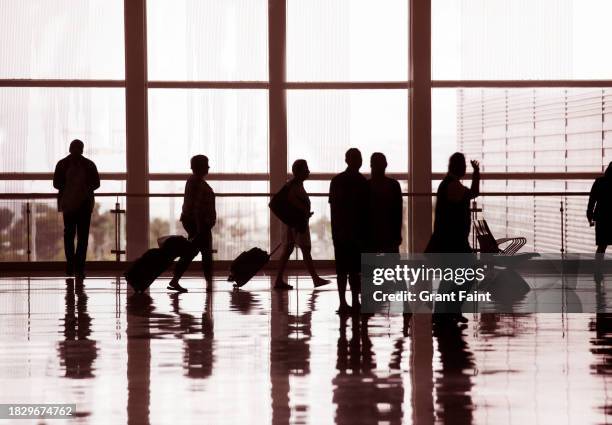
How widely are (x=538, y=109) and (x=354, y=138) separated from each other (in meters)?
2.81

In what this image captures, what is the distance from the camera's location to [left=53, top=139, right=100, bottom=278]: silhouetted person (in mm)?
13820

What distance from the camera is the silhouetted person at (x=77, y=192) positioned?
13820 millimetres

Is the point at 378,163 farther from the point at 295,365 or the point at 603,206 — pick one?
the point at 603,206

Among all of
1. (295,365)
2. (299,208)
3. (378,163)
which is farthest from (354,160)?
(295,365)

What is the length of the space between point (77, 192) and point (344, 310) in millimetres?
4681

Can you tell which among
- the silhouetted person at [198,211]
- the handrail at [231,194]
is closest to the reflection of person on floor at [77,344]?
the silhouetted person at [198,211]

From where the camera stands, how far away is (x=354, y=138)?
56.5 feet

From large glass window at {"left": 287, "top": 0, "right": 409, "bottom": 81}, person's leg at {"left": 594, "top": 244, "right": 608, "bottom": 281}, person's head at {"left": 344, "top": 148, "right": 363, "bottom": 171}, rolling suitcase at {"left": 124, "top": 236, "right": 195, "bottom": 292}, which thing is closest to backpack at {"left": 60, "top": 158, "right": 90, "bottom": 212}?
rolling suitcase at {"left": 124, "top": 236, "right": 195, "bottom": 292}

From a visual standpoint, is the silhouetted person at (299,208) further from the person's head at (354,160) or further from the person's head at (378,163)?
the person's head at (378,163)

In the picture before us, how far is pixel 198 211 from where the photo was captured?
12.9 m

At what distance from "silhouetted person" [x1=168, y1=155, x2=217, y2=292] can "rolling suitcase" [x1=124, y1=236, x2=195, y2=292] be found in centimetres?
14

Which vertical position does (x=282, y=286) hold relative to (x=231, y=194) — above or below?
below

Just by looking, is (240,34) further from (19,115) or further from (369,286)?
(369,286)

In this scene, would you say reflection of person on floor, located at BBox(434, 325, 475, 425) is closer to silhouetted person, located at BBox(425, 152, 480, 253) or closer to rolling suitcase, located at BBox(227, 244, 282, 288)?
silhouetted person, located at BBox(425, 152, 480, 253)
